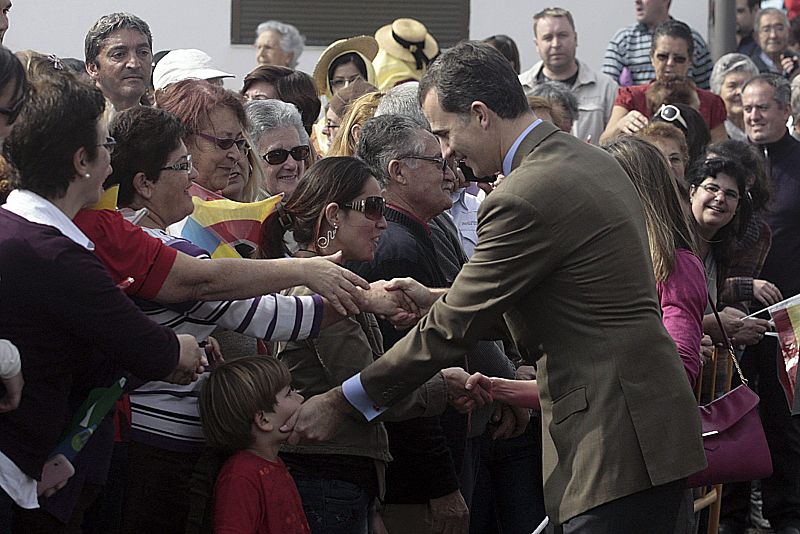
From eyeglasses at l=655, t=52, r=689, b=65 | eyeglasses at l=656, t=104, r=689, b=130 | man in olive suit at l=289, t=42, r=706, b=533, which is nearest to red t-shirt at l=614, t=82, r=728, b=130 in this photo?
eyeglasses at l=655, t=52, r=689, b=65

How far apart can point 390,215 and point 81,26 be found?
8208 mm

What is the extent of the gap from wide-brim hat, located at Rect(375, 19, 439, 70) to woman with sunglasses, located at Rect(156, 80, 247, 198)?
14.7ft

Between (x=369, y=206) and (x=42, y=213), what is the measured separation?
50.6 inches

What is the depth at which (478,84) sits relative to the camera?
3658 millimetres

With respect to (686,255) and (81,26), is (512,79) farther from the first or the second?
(81,26)

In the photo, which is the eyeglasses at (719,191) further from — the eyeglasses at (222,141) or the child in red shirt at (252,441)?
the child in red shirt at (252,441)

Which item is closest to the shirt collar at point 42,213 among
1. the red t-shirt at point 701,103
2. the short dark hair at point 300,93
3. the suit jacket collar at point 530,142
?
the suit jacket collar at point 530,142

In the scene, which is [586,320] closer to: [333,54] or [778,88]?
[333,54]

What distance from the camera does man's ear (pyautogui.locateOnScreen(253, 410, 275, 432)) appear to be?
3822 mm

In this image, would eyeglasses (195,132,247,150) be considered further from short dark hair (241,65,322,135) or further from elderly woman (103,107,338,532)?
short dark hair (241,65,322,135)

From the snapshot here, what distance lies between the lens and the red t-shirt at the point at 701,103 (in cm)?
834

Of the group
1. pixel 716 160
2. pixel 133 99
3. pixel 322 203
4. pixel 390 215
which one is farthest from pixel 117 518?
pixel 716 160

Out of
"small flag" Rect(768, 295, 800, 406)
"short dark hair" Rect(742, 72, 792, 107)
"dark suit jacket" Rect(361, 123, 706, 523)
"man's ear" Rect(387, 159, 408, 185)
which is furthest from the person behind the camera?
"short dark hair" Rect(742, 72, 792, 107)

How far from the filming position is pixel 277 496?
374 cm
